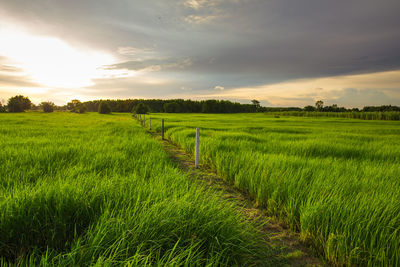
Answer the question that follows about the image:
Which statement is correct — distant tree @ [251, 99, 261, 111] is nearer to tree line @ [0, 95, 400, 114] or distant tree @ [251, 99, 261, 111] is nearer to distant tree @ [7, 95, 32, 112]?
tree line @ [0, 95, 400, 114]

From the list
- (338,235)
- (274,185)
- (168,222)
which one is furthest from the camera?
(274,185)

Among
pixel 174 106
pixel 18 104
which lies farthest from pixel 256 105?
pixel 18 104

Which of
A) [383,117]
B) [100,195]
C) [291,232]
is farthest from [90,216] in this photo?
[383,117]

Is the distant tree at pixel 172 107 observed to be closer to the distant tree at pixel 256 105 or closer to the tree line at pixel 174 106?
the tree line at pixel 174 106

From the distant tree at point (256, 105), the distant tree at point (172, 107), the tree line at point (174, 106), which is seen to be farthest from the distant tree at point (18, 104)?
the distant tree at point (256, 105)

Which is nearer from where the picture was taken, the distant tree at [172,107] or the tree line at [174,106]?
the tree line at [174,106]

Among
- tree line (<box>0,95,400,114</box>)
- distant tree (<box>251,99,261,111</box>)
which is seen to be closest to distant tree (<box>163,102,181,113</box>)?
tree line (<box>0,95,400,114</box>)

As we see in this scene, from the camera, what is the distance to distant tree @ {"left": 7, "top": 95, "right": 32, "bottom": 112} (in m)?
75.1

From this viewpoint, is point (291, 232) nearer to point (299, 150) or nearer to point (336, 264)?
point (336, 264)

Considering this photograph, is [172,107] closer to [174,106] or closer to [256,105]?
[174,106]

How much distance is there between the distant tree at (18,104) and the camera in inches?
2956

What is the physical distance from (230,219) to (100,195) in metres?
1.57

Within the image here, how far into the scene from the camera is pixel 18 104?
250ft

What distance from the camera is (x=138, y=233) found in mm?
1507
